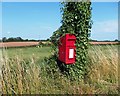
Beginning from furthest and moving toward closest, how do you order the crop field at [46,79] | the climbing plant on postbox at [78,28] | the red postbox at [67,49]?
the climbing plant on postbox at [78,28] → the red postbox at [67,49] → the crop field at [46,79]

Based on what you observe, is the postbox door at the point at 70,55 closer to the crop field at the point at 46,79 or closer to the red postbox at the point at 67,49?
the red postbox at the point at 67,49

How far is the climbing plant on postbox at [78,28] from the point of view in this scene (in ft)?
26.1

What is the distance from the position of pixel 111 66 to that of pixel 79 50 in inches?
65.3

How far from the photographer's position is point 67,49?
7.71 metres

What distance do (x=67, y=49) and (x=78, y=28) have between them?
657mm

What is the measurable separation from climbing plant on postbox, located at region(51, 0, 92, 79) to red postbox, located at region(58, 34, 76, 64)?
17cm

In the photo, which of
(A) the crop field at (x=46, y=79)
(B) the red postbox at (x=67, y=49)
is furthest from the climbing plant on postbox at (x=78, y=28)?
(A) the crop field at (x=46, y=79)

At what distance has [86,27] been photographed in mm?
8023

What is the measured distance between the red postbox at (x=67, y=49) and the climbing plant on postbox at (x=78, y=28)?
168 mm

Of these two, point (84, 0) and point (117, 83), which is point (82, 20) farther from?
point (117, 83)

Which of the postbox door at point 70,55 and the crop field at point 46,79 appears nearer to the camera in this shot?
the crop field at point 46,79

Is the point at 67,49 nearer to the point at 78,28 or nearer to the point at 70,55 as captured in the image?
the point at 70,55

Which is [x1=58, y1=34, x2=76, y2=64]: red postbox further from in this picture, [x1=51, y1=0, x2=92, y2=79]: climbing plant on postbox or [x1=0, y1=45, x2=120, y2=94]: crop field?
[x1=0, y1=45, x2=120, y2=94]: crop field

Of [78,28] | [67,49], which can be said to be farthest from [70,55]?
[78,28]
